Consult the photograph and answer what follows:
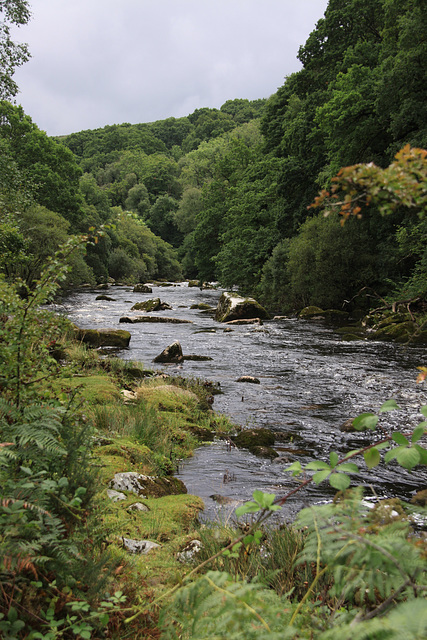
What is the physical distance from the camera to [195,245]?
49031 millimetres

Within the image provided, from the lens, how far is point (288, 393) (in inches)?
420

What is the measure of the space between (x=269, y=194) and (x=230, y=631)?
3778cm

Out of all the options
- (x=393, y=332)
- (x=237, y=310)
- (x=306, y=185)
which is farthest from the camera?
(x=306, y=185)

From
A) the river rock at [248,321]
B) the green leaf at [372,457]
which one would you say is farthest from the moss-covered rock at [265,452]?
the river rock at [248,321]

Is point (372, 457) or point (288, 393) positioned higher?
point (372, 457)

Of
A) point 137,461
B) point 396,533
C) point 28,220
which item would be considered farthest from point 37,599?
point 28,220

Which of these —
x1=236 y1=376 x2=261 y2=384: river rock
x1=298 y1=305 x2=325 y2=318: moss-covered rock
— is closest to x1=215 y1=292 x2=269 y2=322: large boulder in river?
x1=298 y1=305 x2=325 y2=318: moss-covered rock

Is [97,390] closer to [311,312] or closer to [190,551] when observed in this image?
[190,551]

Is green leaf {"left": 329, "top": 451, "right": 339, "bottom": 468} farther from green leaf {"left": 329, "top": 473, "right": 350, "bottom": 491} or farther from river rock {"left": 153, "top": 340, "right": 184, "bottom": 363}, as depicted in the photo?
river rock {"left": 153, "top": 340, "right": 184, "bottom": 363}

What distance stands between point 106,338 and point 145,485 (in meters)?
11.4

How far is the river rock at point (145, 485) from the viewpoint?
460 cm

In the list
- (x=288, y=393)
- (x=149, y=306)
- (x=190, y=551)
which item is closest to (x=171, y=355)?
(x=288, y=393)

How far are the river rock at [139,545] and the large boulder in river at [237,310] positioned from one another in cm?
2117

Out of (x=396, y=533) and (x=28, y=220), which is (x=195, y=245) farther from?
(x=396, y=533)
